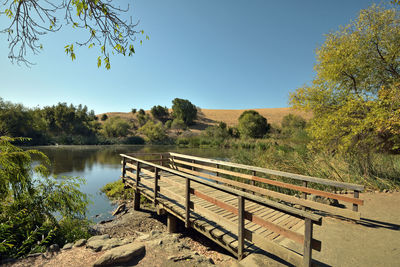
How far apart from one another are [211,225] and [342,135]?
9155 mm

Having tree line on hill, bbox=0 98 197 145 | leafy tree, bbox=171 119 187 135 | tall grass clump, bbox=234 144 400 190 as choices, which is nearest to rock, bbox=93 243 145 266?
tall grass clump, bbox=234 144 400 190

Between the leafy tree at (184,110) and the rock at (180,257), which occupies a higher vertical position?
the leafy tree at (184,110)

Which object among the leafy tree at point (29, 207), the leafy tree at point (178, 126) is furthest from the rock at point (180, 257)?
the leafy tree at point (178, 126)

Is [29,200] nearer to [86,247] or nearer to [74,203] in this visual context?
[74,203]

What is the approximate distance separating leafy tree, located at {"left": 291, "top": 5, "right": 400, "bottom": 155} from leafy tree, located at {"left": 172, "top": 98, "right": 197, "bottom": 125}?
56972 mm

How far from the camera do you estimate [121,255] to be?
10.5 feet

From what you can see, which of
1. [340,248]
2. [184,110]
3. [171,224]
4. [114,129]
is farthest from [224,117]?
[340,248]

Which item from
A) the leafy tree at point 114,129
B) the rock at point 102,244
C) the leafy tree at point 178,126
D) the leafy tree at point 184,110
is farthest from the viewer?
the leafy tree at point 184,110

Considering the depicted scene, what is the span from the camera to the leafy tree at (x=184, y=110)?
67562 mm

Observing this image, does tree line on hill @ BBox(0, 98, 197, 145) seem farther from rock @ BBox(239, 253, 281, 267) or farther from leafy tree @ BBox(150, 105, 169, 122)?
rock @ BBox(239, 253, 281, 267)

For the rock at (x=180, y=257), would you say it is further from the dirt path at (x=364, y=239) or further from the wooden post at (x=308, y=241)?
the wooden post at (x=308, y=241)

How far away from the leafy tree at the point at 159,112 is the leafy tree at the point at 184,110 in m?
4.15

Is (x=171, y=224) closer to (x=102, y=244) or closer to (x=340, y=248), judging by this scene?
(x=102, y=244)

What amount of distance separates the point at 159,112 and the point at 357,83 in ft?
210
